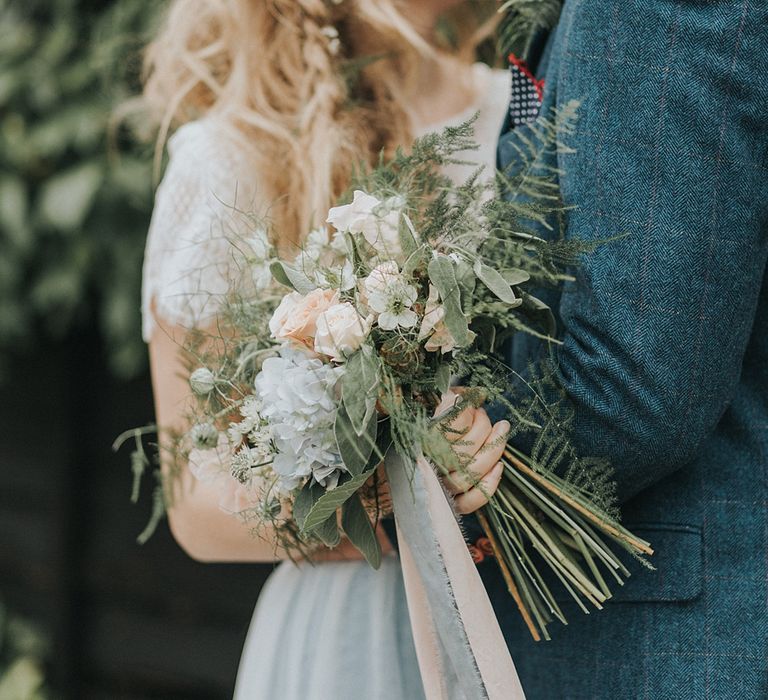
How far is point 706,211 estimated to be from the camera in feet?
3.40

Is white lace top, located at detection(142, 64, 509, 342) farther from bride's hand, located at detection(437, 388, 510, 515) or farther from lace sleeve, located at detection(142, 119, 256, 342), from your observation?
bride's hand, located at detection(437, 388, 510, 515)

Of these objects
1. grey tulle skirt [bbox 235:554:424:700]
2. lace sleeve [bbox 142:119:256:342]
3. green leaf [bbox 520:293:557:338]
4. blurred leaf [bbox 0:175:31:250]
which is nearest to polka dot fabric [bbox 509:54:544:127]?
green leaf [bbox 520:293:557:338]

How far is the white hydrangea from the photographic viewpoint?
3.33 ft

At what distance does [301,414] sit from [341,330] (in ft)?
0.33

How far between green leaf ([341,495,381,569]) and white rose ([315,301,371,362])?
19 centimetres

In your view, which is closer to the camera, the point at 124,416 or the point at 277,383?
the point at 277,383

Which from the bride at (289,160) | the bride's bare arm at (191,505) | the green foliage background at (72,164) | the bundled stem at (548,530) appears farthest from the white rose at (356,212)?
the green foliage background at (72,164)

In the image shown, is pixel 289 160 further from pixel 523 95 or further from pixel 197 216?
pixel 523 95

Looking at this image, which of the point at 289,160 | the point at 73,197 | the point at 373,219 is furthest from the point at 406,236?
the point at 73,197

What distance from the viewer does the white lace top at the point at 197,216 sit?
1.39m

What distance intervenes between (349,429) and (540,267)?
296 millimetres

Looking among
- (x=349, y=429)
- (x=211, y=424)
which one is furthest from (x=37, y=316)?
(x=349, y=429)

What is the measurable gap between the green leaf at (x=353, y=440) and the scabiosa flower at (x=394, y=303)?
0.10 meters

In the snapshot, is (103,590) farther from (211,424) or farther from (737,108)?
(737,108)
